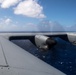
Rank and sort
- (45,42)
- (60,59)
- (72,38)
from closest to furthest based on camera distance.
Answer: (45,42) → (72,38) → (60,59)

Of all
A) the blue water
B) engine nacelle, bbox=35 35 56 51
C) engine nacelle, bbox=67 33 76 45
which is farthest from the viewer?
the blue water

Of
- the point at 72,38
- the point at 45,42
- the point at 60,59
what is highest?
the point at 45,42

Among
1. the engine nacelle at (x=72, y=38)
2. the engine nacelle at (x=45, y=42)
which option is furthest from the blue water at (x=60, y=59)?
the engine nacelle at (x=45, y=42)

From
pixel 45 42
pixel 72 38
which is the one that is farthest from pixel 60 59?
pixel 45 42

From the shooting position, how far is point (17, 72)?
8.21 ft

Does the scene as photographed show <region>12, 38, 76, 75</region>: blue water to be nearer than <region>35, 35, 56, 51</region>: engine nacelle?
No

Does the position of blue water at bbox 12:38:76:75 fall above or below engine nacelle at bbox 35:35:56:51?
below

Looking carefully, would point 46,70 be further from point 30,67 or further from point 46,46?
point 46,46

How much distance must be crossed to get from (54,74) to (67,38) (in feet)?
53.2

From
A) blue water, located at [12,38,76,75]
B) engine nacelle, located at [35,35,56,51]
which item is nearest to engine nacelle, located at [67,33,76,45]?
engine nacelle, located at [35,35,56,51]

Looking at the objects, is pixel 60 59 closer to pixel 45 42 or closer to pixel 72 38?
pixel 72 38

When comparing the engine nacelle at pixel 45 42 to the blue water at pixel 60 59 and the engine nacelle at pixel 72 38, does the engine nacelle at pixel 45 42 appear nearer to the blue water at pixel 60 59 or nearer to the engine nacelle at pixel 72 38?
the engine nacelle at pixel 72 38

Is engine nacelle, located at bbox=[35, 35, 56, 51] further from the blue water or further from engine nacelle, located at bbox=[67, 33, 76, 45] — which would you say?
the blue water

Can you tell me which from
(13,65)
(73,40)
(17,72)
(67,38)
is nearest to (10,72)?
(17,72)
